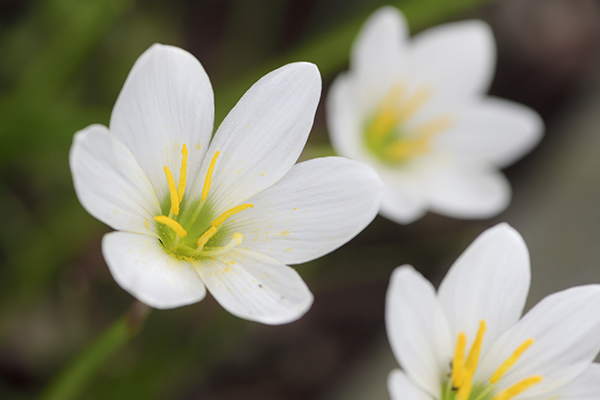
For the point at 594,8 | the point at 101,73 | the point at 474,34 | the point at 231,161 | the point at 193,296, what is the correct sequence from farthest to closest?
1. the point at 594,8
2. the point at 101,73
3. the point at 474,34
4. the point at 231,161
5. the point at 193,296

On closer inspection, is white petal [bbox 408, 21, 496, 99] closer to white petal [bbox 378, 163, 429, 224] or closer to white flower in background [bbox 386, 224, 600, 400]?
white petal [bbox 378, 163, 429, 224]

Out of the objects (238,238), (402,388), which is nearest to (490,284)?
(402,388)

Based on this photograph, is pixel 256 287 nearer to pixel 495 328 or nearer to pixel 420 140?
pixel 495 328

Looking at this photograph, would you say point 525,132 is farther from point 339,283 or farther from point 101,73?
point 101,73

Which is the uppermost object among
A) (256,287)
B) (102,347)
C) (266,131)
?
(266,131)

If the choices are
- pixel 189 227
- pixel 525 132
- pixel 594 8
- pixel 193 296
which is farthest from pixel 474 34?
pixel 594 8

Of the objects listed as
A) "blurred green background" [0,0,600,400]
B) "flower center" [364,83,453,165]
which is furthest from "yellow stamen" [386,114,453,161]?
"blurred green background" [0,0,600,400]
